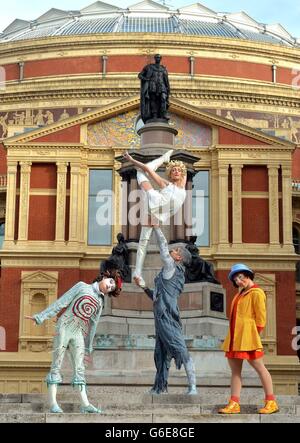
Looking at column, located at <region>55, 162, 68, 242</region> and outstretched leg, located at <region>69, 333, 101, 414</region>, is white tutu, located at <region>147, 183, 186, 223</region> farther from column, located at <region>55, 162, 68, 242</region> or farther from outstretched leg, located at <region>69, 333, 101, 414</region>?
column, located at <region>55, 162, 68, 242</region>

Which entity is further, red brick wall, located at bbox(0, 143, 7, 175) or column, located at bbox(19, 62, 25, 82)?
column, located at bbox(19, 62, 25, 82)

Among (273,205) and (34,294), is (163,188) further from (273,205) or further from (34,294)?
(273,205)

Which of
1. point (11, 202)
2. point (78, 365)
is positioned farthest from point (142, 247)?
point (11, 202)

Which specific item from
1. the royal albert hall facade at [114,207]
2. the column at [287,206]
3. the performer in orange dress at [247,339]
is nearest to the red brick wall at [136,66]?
the royal albert hall facade at [114,207]

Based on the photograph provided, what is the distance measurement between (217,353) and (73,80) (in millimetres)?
37981

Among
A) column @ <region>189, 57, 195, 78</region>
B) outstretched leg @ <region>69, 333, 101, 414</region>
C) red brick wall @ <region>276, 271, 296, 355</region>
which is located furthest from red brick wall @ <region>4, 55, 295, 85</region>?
outstretched leg @ <region>69, 333, 101, 414</region>

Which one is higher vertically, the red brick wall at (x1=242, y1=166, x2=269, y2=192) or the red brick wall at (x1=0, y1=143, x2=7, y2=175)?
the red brick wall at (x1=0, y1=143, x2=7, y2=175)

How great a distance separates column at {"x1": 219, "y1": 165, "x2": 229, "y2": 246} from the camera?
4316cm

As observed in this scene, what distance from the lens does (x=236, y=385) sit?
11.5 meters

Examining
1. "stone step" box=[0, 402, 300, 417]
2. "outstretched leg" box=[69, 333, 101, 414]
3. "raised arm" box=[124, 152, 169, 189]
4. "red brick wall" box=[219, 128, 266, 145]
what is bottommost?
"stone step" box=[0, 402, 300, 417]

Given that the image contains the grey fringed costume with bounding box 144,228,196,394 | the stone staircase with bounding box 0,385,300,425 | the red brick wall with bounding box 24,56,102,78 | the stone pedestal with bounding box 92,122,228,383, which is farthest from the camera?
the red brick wall with bounding box 24,56,102,78

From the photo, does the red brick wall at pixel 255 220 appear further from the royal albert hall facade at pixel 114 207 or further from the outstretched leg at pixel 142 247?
the outstretched leg at pixel 142 247

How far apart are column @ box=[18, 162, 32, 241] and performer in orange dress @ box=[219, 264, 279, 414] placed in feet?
106
